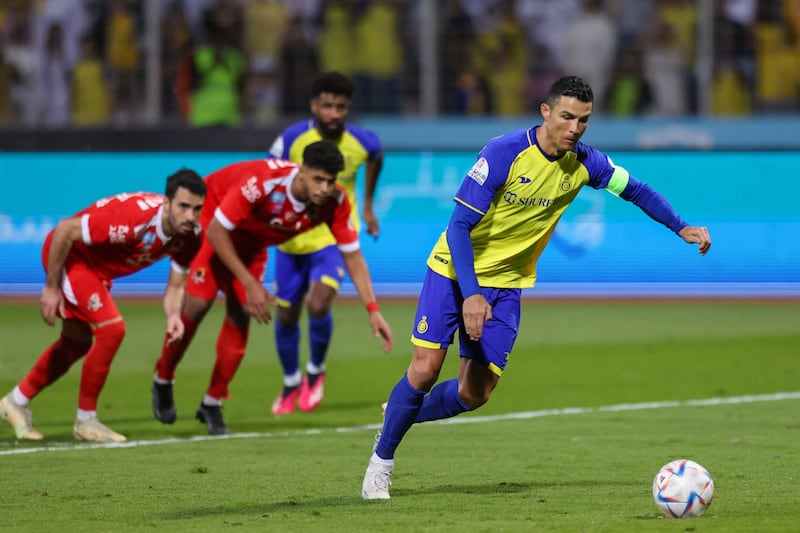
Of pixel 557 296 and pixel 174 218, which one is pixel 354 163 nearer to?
pixel 174 218

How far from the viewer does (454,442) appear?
341 inches

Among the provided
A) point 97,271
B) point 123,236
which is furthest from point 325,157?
point 97,271

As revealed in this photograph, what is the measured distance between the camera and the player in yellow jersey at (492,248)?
6441 millimetres

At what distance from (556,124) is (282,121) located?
11541 mm

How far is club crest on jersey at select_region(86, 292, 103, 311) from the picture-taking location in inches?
341

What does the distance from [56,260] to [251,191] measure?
1249mm

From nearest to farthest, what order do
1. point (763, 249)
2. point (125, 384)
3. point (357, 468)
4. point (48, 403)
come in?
point (357, 468) → point (48, 403) → point (125, 384) → point (763, 249)

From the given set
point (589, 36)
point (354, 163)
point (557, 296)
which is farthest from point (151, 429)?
point (589, 36)

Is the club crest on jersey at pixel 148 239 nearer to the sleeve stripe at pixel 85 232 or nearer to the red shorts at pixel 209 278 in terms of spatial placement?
the sleeve stripe at pixel 85 232

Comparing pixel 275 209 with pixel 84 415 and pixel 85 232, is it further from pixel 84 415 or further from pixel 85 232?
pixel 84 415

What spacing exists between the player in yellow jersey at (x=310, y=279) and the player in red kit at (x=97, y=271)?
1.49 m

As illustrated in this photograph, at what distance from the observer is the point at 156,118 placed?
60.6ft

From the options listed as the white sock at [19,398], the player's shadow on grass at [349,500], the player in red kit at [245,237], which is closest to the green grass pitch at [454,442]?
the player's shadow on grass at [349,500]

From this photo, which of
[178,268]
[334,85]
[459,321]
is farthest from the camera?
[334,85]
